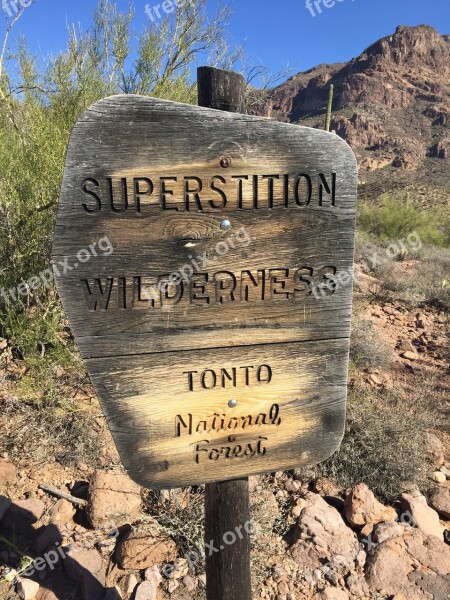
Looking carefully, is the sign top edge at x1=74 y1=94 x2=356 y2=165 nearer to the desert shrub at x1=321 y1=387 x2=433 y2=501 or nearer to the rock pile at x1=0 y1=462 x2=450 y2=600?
the rock pile at x1=0 y1=462 x2=450 y2=600

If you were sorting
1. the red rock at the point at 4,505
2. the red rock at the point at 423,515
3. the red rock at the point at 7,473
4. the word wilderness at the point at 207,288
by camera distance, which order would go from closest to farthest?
the word wilderness at the point at 207,288 → the red rock at the point at 4,505 → the red rock at the point at 423,515 → the red rock at the point at 7,473

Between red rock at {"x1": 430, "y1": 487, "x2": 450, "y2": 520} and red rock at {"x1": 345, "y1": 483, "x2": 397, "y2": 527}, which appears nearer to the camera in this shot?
red rock at {"x1": 345, "y1": 483, "x2": 397, "y2": 527}

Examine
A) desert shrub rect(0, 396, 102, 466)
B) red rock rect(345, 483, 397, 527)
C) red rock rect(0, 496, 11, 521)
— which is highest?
desert shrub rect(0, 396, 102, 466)

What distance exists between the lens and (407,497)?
2736 millimetres

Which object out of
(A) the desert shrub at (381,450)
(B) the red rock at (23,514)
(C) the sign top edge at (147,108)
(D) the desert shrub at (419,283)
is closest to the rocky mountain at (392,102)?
(D) the desert shrub at (419,283)

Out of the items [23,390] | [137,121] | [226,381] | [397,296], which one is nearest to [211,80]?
[137,121]

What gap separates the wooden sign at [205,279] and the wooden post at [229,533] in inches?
5.9

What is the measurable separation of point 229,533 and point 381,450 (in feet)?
6.29

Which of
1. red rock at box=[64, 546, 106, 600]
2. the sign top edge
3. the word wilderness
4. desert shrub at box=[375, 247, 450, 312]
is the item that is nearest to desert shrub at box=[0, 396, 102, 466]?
red rock at box=[64, 546, 106, 600]

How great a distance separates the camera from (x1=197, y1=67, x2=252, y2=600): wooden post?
144 centimetres

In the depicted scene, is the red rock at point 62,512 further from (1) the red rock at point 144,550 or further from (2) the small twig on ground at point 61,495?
(1) the red rock at point 144,550

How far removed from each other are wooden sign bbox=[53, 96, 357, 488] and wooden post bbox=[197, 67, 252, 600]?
15 cm

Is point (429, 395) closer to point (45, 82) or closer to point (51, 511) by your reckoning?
point (51, 511)

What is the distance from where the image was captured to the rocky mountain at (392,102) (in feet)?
167
